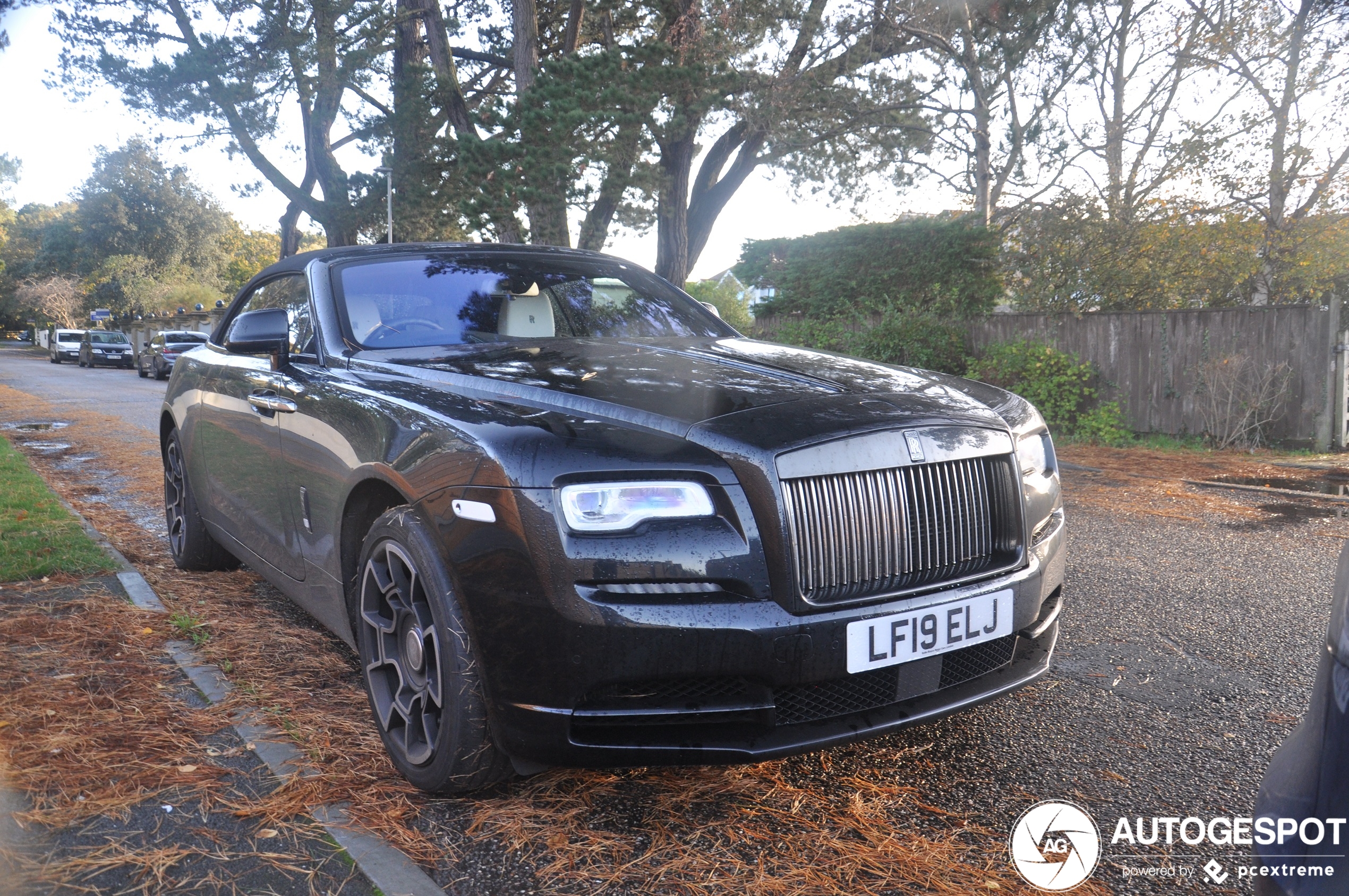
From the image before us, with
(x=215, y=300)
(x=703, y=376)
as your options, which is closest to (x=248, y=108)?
(x=703, y=376)

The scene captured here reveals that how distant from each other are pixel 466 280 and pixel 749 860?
2399 millimetres

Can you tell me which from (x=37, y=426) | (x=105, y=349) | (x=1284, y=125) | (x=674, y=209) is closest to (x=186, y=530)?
(x=37, y=426)

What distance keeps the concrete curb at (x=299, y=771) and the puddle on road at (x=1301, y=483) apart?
7.76 metres

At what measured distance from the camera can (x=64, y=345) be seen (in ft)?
135

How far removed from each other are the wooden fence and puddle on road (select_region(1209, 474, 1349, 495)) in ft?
6.21

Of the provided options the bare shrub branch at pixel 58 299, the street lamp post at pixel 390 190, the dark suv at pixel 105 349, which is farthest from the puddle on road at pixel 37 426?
the bare shrub branch at pixel 58 299

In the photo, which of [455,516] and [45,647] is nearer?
[455,516]

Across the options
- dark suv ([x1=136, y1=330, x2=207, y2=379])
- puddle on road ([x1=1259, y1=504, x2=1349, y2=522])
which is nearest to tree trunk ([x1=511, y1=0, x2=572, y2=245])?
puddle on road ([x1=1259, y1=504, x2=1349, y2=522])

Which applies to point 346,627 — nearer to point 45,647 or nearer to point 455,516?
point 455,516

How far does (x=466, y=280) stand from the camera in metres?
3.65

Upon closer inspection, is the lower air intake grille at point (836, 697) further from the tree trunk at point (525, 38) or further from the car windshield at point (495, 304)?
the tree trunk at point (525, 38)

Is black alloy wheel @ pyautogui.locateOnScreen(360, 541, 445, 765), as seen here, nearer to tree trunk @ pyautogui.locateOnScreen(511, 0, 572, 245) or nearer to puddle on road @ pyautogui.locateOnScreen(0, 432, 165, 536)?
puddle on road @ pyautogui.locateOnScreen(0, 432, 165, 536)

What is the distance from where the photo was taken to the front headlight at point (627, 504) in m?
2.11

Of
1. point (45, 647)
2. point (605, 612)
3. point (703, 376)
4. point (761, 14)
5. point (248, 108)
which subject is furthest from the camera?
point (248, 108)
